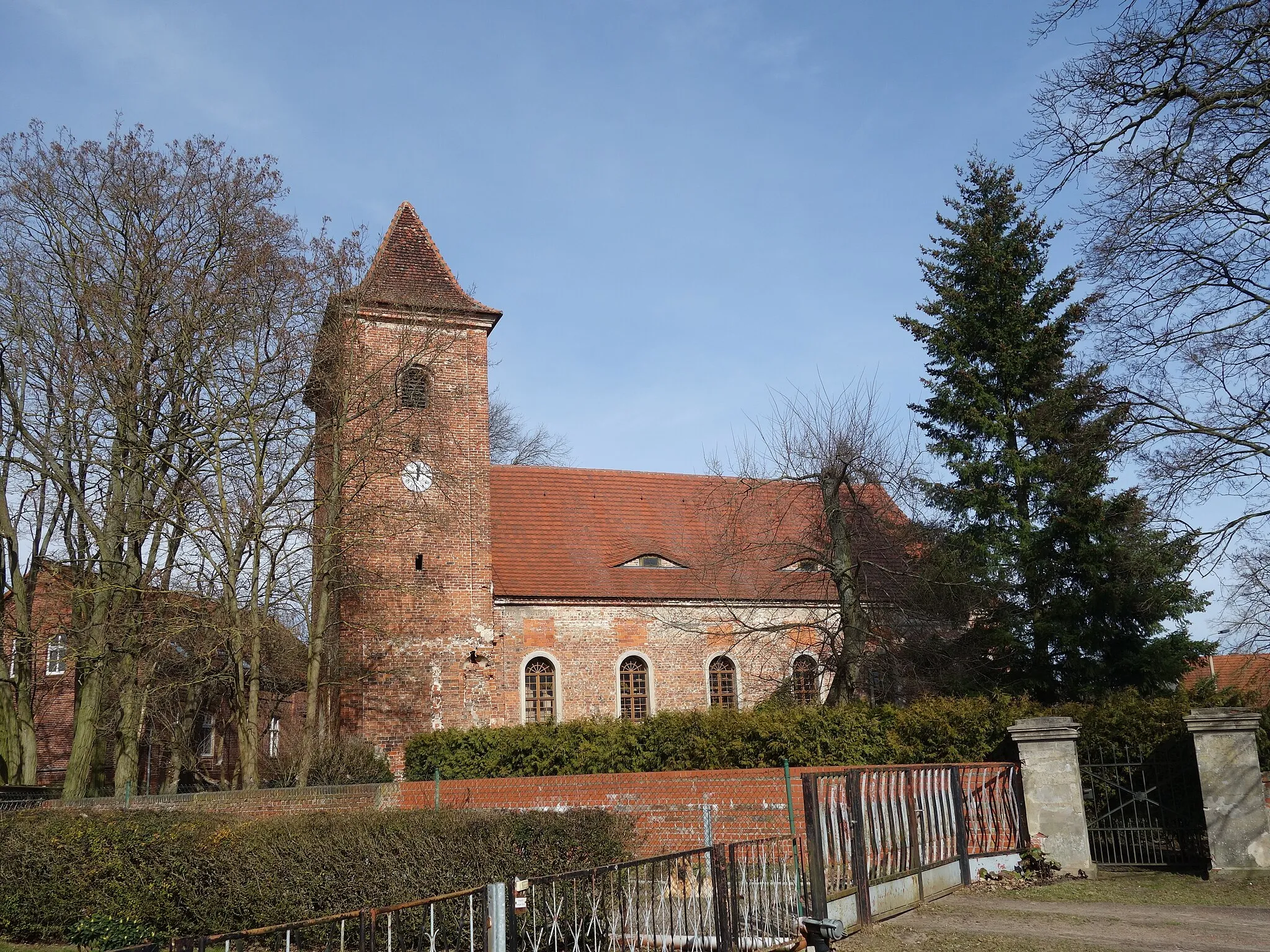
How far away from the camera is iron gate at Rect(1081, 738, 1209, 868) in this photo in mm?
13555

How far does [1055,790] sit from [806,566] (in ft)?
37.9

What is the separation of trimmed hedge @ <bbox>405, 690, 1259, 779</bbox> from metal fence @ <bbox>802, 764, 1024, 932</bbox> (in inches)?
89.2

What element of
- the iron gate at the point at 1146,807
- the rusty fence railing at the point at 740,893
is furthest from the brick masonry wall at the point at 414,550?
the iron gate at the point at 1146,807

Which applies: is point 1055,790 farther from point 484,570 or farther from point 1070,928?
point 484,570

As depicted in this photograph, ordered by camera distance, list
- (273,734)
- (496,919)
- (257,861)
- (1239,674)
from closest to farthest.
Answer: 1. (496,919)
2. (257,861)
3. (1239,674)
4. (273,734)

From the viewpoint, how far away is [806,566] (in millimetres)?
24469

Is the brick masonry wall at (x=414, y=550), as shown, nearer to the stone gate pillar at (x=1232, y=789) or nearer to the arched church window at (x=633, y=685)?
the arched church window at (x=633, y=685)

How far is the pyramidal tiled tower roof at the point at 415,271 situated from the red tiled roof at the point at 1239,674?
679 inches

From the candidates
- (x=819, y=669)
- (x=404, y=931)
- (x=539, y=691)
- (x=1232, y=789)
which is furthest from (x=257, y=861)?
(x=819, y=669)

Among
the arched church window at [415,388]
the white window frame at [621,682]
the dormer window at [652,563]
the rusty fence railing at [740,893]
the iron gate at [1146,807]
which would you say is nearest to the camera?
the rusty fence railing at [740,893]

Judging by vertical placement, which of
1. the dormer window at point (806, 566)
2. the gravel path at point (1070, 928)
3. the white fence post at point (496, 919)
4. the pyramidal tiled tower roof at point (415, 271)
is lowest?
the gravel path at point (1070, 928)

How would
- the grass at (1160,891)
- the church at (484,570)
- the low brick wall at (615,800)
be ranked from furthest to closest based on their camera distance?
the church at (484,570) → the low brick wall at (615,800) → the grass at (1160,891)

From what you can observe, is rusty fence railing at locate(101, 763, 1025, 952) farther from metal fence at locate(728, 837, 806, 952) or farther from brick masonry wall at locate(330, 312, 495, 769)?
brick masonry wall at locate(330, 312, 495, 769)

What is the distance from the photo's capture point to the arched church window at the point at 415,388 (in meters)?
23.9
